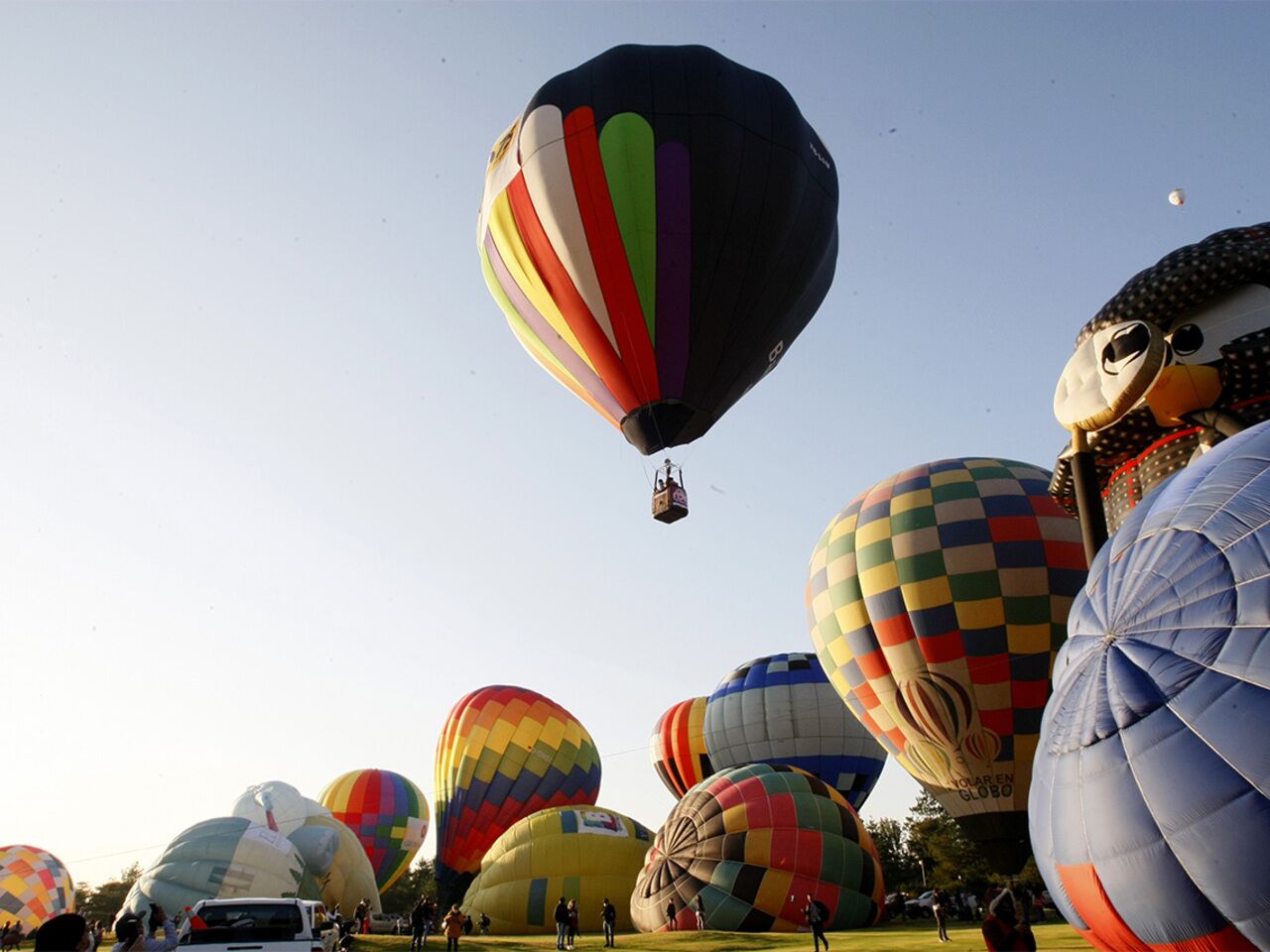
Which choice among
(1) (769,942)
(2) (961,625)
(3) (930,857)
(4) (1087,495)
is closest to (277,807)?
(1) (769,942)

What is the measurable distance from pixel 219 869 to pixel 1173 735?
15.4m

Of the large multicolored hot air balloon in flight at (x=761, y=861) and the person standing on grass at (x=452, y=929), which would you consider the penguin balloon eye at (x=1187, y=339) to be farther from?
the person standing on grass at (x=452, y=929)

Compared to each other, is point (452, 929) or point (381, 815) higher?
point (381, 815)

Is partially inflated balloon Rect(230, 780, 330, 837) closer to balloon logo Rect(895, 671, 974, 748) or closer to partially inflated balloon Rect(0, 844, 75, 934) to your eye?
partially inflated balloon Rect(0, 844, 75, 934)

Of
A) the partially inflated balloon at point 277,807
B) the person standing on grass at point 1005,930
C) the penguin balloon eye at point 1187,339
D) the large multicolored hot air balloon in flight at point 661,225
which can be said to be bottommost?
the person standing on grass at point 1005,930

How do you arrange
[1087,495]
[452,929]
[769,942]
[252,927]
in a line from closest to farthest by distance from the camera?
[252,927] → [1087,495] → [769,942] → [452,929]

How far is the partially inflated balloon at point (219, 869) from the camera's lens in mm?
15875

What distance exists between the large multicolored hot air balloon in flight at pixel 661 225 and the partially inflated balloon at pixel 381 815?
19.8 m

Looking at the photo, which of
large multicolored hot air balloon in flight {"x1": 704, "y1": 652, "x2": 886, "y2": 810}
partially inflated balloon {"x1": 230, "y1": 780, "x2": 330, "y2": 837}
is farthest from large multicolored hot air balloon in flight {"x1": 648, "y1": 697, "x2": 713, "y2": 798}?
partially inflated balloon {"x1": 230, "y1": 780, "x2": 330, "y2": 837}

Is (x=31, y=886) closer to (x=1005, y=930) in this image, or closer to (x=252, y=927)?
(x=252, y=927)

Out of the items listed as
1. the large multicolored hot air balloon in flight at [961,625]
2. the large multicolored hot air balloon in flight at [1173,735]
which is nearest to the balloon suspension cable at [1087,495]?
the large multicolored hot air balloon in flight at [1173,735]

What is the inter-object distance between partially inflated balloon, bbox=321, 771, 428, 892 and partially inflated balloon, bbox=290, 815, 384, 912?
807cm

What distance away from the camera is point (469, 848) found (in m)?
24.2

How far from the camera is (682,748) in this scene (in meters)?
28.4
